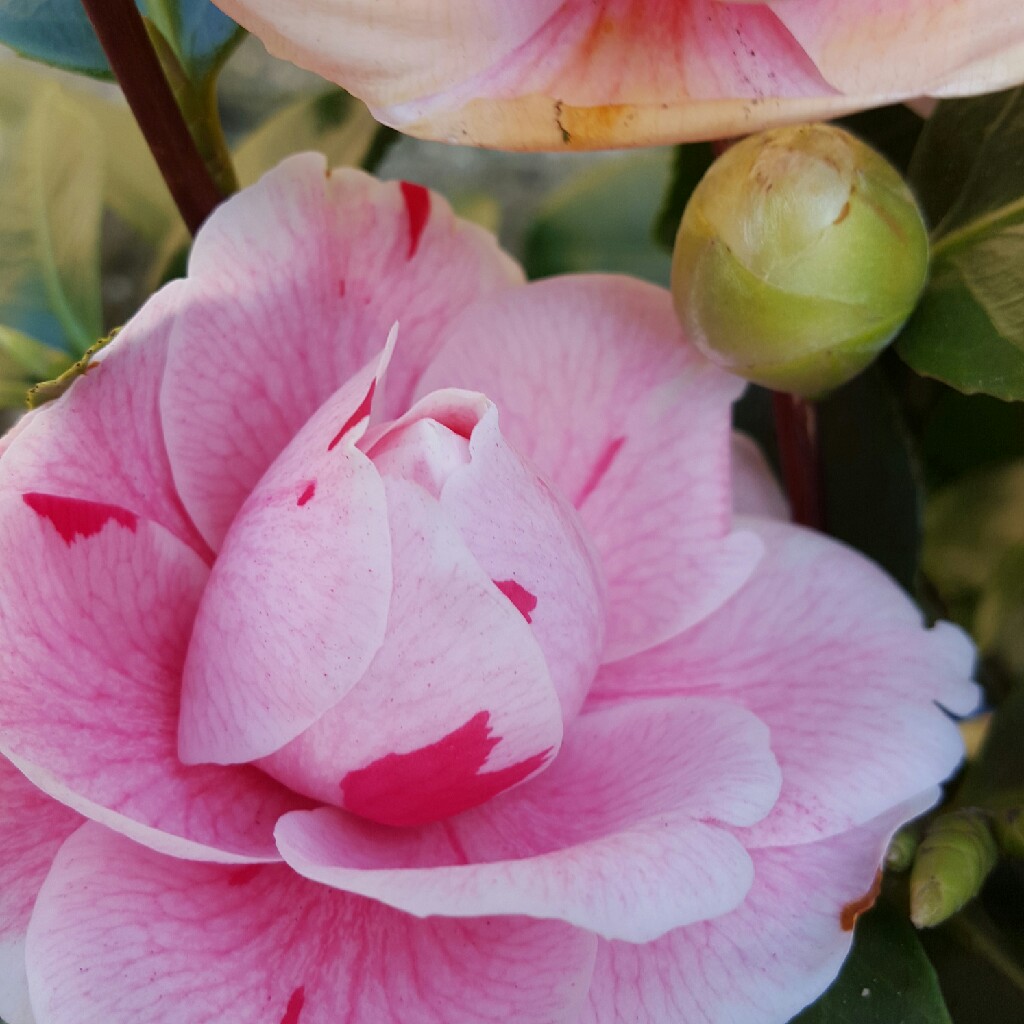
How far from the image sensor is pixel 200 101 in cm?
37

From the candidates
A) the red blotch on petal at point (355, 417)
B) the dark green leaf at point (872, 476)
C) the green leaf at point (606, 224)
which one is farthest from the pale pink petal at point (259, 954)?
the green leaf at point (606, 224)

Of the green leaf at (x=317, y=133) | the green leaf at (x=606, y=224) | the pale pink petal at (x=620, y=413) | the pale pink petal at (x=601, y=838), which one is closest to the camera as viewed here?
the pale pink petal at (x=601, y=838)

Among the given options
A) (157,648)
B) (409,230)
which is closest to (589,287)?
(409,230)

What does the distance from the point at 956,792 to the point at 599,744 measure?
6.3 inches

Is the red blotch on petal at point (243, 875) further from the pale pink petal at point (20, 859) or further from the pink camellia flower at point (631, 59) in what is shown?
the pink camellia flower at point (631, 59)

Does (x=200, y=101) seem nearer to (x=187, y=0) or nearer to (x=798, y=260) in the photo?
(x=187, y=0)

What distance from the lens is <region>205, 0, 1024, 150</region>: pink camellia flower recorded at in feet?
0.78

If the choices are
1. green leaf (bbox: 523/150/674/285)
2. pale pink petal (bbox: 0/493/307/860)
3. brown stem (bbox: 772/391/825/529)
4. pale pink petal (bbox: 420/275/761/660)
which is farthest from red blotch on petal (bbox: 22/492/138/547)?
green leaf (bbox: 523/150/674/285)

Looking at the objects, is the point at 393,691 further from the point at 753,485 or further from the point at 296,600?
the point at 753,485

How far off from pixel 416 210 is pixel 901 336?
145 millimetres

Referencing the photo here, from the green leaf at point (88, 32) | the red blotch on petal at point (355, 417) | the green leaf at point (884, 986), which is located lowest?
the green leaf at point (884, 986)

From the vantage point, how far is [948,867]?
302mm

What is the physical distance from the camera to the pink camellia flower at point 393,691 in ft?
0.82

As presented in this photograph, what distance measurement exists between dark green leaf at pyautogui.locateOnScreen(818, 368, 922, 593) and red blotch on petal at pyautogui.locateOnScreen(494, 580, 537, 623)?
0.19m
